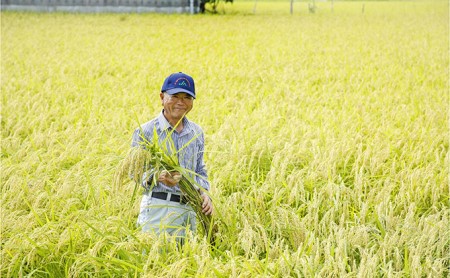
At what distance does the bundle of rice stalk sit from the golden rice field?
105mm

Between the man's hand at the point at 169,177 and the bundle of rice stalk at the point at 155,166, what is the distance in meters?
0.01

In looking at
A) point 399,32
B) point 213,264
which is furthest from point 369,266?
point 399,32

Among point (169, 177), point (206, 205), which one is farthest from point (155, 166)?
point (206, 205)

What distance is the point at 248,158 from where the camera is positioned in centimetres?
379

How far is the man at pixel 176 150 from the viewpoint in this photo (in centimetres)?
225

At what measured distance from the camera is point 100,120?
4.91 metres

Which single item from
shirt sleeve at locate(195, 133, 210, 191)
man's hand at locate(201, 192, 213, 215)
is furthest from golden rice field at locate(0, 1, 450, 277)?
shirt sleeve at locate(195, 133, 210, 191)

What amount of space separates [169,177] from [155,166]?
3.1 inches

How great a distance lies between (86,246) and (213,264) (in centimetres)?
67

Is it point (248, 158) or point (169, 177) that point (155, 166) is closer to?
point (169, 177)

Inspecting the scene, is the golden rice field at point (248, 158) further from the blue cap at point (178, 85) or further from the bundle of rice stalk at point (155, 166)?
the blue cap at point (178, 85)

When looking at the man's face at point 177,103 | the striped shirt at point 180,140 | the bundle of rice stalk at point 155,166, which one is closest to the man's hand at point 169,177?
the bundle of rice stalk at point 155,166

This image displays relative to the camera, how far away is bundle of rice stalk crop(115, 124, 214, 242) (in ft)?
6.67

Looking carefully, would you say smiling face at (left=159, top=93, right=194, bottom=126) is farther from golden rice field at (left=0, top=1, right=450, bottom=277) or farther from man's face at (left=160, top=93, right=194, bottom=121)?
golden rice field at (left=0, top=1, right=450, bottom=277)
